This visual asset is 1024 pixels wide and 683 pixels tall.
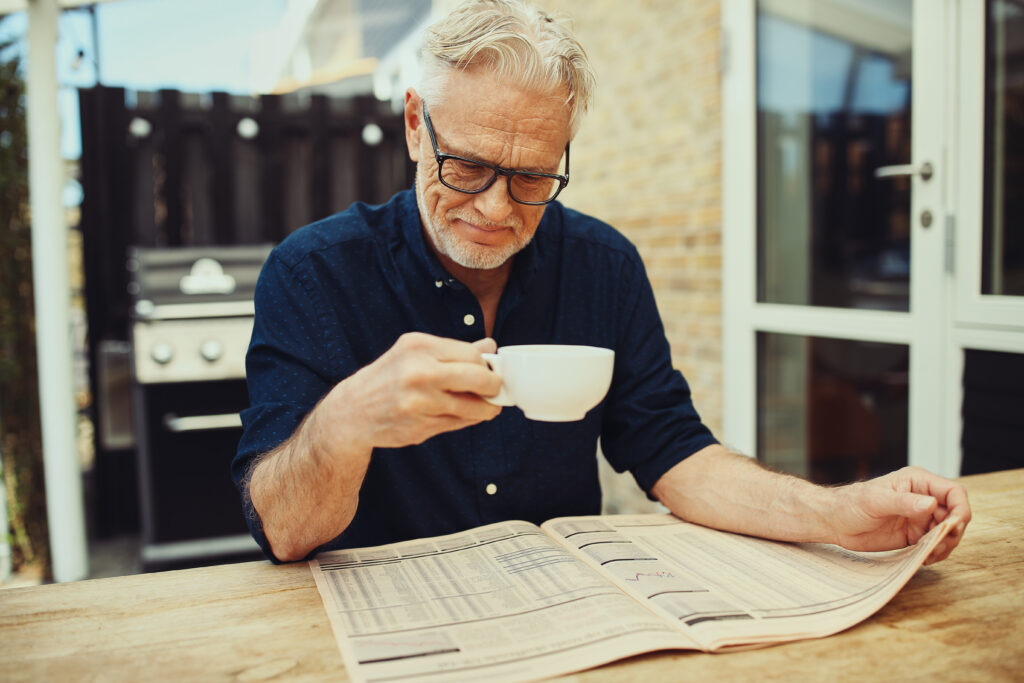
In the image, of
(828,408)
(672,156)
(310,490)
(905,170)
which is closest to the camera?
(310,490)

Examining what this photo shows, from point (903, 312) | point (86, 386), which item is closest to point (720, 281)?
point (903, 312)

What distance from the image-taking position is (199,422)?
9.04ft

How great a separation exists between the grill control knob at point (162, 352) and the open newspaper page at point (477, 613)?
1.99 meters

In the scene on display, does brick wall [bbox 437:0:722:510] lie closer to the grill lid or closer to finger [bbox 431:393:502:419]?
the grill lid

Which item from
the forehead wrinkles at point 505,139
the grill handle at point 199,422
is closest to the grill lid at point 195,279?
the grill handle at point 199,422

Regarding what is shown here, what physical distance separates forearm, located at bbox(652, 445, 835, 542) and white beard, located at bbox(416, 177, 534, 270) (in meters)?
0.44

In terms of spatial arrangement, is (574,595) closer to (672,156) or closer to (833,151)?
(833,151)

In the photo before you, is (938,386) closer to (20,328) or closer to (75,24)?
(20,328)

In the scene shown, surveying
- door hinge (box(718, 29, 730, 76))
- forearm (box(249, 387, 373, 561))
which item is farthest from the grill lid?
door hinge (box(718, 29, 730, 76))

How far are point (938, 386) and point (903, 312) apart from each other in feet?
0.86

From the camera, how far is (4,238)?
9.79 ft

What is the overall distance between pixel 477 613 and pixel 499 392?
8.6 inches

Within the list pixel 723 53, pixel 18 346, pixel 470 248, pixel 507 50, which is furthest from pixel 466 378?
pixel 18 346

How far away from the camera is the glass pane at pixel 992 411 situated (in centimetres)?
197
